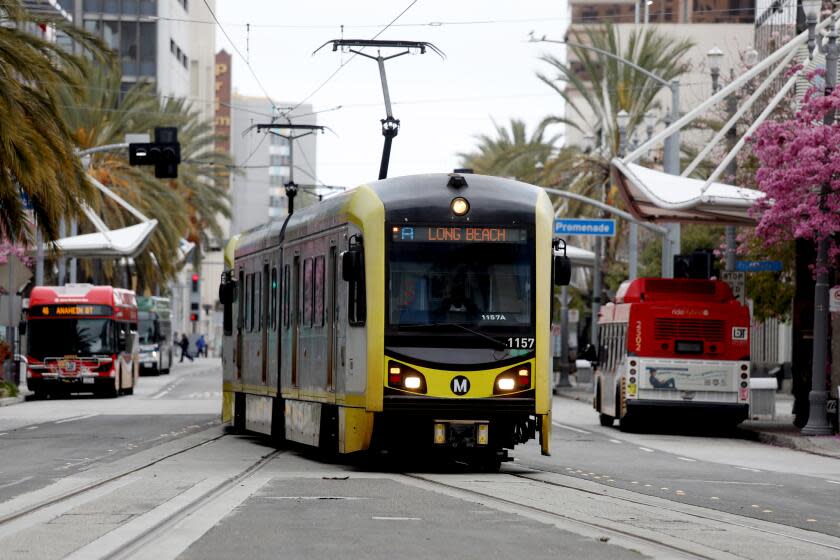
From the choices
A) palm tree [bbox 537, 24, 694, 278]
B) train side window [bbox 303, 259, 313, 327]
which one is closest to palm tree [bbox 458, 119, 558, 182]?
palm tree [bbox 537, 24, 694, 278]

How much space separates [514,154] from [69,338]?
1573 cm

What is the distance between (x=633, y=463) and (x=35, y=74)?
1149cm

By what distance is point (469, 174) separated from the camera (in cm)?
2038

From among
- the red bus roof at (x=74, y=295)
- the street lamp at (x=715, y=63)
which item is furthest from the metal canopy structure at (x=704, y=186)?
the red bus roof at (x=74, y=295)

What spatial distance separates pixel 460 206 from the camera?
1988 cm

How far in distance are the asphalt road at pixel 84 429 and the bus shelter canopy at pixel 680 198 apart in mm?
9816

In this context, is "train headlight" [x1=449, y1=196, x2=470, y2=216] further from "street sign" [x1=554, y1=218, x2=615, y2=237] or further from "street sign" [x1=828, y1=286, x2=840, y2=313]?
"street sign" [x1=554, y1=218, x2=615, y2=237]

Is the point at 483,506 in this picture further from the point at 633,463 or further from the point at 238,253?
the point at 238,253

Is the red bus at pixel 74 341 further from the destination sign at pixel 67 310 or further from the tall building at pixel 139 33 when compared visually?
the tall building at pixel 139 33

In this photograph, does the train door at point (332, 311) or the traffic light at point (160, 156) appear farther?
the traffic light at point (160, 156)

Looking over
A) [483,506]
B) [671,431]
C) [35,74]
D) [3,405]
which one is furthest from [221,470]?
[3,405]

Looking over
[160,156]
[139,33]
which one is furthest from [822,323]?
[139,33]

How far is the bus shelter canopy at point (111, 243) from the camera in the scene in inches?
2045

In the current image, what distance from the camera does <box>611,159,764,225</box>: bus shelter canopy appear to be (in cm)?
3475
